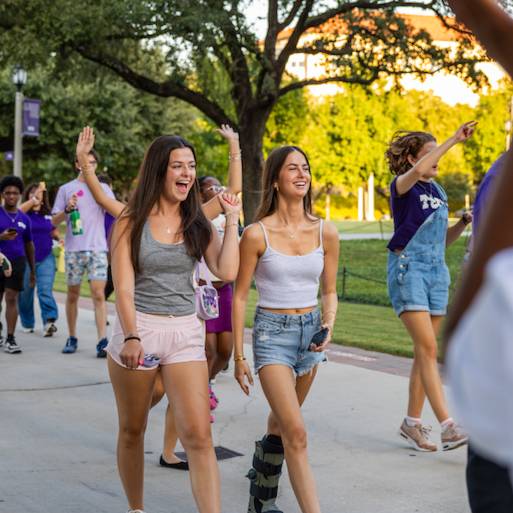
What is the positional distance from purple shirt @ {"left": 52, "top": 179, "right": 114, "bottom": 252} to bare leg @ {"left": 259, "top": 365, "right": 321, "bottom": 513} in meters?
5.44

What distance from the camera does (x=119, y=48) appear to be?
2123cm

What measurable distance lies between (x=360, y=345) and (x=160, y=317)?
18.6ft

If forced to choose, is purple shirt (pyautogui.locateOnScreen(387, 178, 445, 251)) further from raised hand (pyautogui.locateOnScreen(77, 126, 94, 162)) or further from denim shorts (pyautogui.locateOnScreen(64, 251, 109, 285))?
denim shorts (pyautogui.locateOnScreen(64, 251, 109, 285))

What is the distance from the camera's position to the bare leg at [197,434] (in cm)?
367

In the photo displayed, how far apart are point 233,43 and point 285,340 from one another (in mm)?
16749

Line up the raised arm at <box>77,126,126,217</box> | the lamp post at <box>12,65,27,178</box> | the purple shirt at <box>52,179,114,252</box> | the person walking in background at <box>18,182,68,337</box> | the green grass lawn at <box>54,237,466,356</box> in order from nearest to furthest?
the raised arm at <box>77,126,126,217</box> → the purple shirt at <box>52,179,114,252</box> → the green grass lawn at <box>54,237,466,356</box> → the person walking in background at <box>18,182,68,337</box> → the lamp post at <box>12,65,27,178</box>

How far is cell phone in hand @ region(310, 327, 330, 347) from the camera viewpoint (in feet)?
13.8

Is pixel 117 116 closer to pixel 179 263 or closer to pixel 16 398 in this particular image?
pixel 16 398

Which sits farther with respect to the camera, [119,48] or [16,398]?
[119,48]

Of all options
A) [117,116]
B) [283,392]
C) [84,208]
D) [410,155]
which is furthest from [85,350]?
[117,116]

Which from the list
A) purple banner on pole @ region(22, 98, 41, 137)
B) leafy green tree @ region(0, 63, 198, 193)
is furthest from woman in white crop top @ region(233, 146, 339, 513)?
leafy green tree @ region(0, 63, 198, 193)

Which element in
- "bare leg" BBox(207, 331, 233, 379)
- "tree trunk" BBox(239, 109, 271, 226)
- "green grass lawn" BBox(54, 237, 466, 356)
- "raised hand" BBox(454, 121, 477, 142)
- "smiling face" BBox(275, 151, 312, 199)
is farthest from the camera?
"tree trunk" BBox(239, 109, 271, 226)

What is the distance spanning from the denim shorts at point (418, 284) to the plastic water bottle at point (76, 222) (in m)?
4.45

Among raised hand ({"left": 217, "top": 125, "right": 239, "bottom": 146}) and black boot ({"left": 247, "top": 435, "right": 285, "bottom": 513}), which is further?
raised hand ({"left": 217, "top": 125, "right": 239, "bottom": 146})
